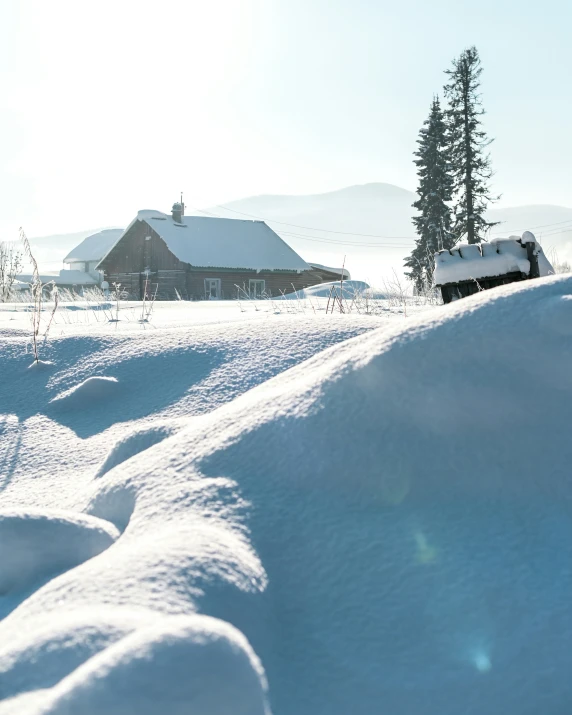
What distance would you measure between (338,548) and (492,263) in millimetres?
3296

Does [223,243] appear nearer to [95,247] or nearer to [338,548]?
[95,247]

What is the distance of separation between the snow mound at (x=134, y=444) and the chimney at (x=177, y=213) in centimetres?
2443

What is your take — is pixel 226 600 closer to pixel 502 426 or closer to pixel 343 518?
pixel 343 518

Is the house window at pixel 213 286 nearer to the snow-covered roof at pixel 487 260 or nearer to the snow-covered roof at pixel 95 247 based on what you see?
the snow-covered roof at pixel 487 260

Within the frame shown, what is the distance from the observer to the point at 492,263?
402cm

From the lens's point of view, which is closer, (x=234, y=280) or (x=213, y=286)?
(x=213, y=286)

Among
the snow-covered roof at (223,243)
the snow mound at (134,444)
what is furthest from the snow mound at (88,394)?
the snow-covered roof at (223,243)

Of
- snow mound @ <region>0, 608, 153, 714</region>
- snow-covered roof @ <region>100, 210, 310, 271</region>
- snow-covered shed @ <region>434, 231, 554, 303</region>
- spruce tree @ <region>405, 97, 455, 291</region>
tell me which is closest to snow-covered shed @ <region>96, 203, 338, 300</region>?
snow-covered roof @ <region>100, 210, 310, 271</region>

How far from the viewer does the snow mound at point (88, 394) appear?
8.75ft

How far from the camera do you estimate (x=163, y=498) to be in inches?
50.9

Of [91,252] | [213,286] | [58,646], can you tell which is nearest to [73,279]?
[91,252]

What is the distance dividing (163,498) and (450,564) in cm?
60

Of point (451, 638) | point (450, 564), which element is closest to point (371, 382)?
point (450, 564)

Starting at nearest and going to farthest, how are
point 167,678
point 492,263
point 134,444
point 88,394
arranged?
point 167,678
point 134,444
point 88,394
point 492,263
